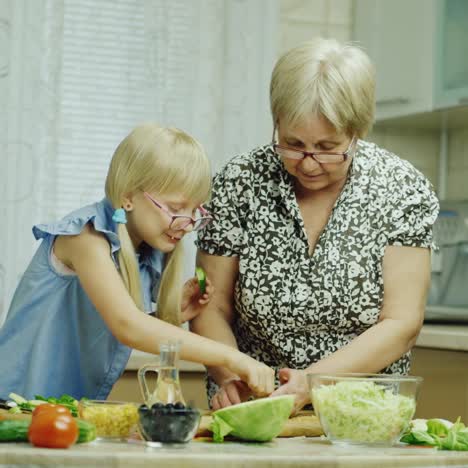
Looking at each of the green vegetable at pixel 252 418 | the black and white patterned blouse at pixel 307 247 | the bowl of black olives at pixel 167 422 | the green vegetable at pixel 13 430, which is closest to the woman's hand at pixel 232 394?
the black and white patterned blouse at pixel 307 247

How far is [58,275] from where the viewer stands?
81.0 inches

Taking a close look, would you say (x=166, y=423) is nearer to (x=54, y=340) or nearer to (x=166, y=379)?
(x=166, y=379)

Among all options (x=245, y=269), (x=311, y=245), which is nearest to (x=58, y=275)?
(x=245, y=269)

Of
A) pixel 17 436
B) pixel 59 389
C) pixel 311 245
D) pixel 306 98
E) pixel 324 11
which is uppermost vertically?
pixel 324 11

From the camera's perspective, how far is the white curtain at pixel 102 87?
2996 millimetres

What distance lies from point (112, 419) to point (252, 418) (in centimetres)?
21

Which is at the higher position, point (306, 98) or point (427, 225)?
point (306, 98)

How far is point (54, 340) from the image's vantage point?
2.04 meters

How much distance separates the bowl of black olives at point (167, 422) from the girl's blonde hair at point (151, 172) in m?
0.56

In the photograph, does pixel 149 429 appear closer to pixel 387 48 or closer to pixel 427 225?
pixel 427 225

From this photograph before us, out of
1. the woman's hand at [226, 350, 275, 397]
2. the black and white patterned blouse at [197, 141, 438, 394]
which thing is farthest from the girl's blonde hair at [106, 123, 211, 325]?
the woman's hand at [226, 350, 275, 397]

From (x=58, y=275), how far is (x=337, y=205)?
0.60 metres

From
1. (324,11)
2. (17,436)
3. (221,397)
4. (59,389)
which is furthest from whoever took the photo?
(324,11)

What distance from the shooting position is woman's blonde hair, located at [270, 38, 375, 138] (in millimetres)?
1878
